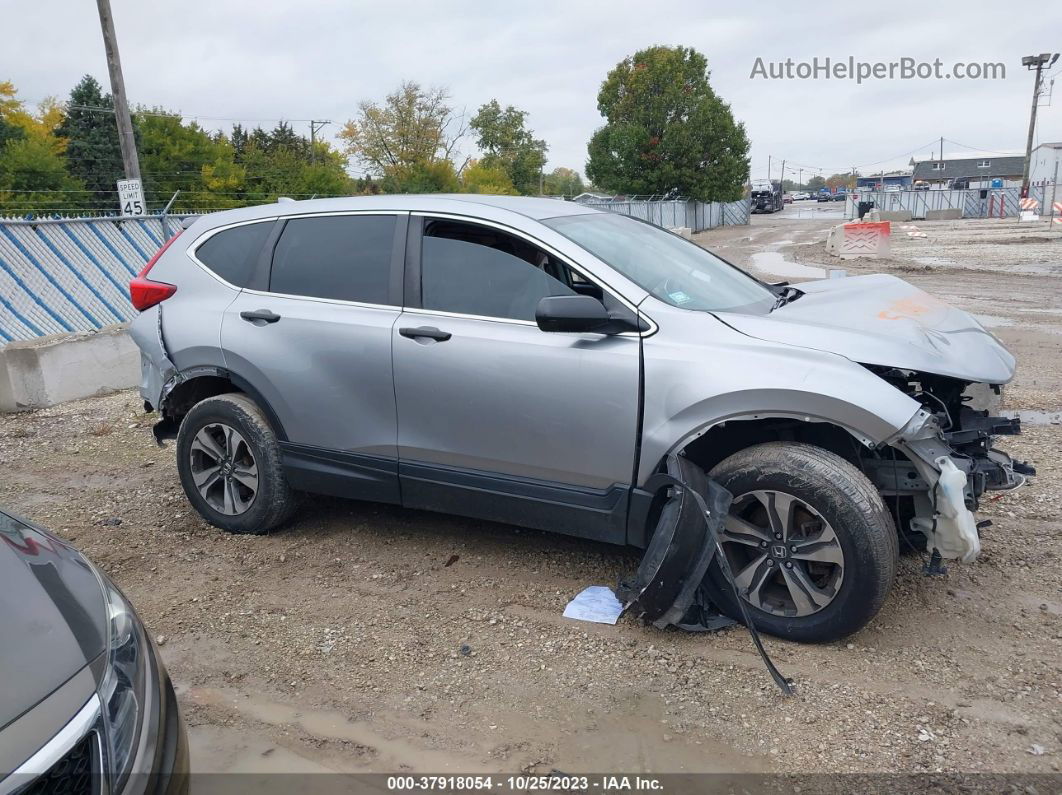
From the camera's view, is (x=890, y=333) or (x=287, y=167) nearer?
(x=890, y=333)

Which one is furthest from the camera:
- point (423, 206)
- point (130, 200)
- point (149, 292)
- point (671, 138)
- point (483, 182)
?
point (671, 138)

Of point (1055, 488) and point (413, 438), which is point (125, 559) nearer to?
point (413, 438)

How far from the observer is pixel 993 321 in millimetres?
10938

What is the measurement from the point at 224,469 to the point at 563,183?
3775 inches

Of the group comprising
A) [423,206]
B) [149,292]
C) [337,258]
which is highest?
[423,206]

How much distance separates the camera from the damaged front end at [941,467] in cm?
318

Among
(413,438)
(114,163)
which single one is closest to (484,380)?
(413,438)

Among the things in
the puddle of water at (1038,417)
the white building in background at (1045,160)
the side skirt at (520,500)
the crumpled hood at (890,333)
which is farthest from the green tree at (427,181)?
the white building in background at (1045,160)

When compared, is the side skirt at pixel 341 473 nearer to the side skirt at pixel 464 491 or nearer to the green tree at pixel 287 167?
the side skirt at pixel 464 491

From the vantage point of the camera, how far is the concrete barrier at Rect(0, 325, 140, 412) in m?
7.79

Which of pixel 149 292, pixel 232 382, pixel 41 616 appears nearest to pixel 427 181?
pixel 149 292

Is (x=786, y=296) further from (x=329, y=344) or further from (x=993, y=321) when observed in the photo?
(x=993, y=321)

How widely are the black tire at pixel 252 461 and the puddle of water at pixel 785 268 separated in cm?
1429

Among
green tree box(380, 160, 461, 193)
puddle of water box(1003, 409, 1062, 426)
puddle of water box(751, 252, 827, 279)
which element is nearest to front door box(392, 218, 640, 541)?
puddle of water box(1003, 409, 1062, 426)
